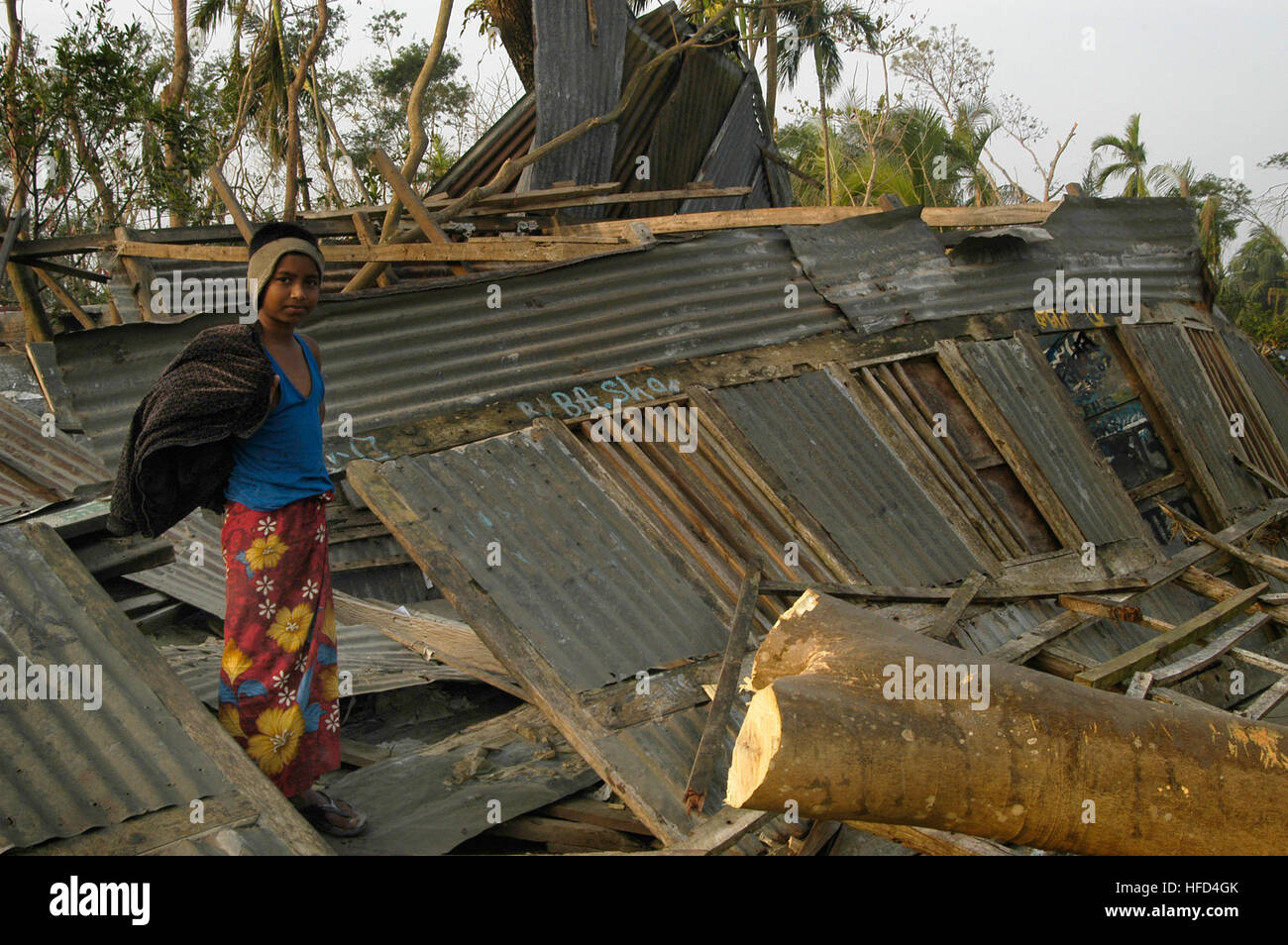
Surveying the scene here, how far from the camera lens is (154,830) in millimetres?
2910

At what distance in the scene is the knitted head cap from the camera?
3301 millimetres

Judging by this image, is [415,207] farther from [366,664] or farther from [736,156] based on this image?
[736,156]

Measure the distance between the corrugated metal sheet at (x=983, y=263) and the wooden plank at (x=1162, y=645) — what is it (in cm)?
254

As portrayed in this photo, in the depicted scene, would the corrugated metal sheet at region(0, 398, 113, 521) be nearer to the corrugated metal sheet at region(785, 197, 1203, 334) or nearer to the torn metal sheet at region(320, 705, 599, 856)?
the torn metal sheet at region(320, 705, 599, 856)

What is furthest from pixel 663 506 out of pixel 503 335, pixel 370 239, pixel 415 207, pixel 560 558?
pixel 370 239

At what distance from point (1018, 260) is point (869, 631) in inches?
191

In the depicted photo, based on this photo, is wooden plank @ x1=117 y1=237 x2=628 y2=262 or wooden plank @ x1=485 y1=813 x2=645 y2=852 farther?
wooden plank @ x1=117 y1=237 x2=628 y2=262

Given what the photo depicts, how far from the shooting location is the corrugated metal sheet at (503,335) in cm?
470

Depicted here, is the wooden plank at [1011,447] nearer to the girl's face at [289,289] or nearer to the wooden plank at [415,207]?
the wooden plank at [415,207]

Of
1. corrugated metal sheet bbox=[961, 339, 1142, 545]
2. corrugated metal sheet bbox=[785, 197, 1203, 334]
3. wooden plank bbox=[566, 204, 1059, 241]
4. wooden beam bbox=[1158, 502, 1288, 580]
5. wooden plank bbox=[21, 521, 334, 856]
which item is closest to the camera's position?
wooden plank bbox=[21, 521, 334, 856]

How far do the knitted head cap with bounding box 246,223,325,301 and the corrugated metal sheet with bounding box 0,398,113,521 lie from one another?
2.84 metres

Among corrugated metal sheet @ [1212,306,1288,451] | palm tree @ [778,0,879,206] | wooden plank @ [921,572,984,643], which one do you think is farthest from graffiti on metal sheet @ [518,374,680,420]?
palm tree @ [778,0,879,206]

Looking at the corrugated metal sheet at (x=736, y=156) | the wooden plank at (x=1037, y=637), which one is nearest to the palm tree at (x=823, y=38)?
the corrugated metal sheet at (x=736, y=156)
